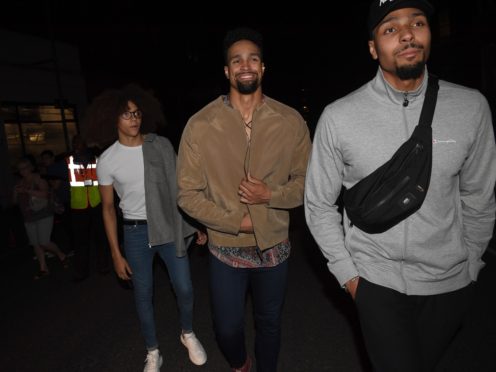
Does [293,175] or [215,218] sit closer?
[215,218]

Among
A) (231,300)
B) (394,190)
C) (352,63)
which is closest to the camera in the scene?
(394,190)

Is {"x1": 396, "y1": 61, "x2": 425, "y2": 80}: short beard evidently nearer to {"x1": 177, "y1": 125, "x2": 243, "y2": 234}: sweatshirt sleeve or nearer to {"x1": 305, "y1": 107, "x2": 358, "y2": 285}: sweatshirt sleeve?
{"x1": 305, "y1": 107, "x2": 358, "y2": 285}: sweatshirt sleeve

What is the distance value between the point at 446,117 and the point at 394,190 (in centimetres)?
45

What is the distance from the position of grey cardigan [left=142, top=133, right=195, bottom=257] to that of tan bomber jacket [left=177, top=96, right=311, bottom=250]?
0.66 meters

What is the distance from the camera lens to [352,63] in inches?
1528

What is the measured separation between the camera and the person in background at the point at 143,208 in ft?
10.9

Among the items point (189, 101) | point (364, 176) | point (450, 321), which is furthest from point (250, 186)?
point (189, 101)

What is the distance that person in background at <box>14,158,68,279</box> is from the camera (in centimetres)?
644

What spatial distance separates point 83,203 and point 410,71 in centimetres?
501

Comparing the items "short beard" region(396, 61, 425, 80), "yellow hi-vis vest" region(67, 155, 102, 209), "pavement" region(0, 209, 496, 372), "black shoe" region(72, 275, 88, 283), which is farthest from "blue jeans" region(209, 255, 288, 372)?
"black shoe" region(72, 275, 88, 283)

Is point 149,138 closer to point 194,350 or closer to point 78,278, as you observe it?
point 194,350

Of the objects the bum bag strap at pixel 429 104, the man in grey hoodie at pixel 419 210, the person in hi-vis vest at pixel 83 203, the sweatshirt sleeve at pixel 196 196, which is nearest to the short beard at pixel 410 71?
the man in grey hoodie at pixel 419 210

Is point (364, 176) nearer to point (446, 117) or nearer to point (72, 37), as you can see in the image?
point (446, 117)

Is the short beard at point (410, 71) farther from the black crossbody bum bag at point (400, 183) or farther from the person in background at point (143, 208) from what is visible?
the person in background at point (143, 208)
